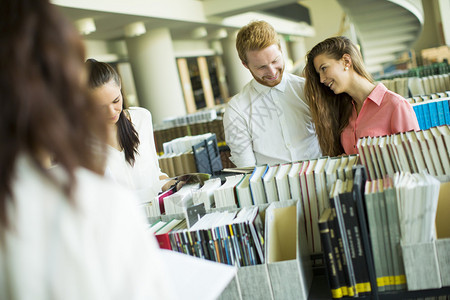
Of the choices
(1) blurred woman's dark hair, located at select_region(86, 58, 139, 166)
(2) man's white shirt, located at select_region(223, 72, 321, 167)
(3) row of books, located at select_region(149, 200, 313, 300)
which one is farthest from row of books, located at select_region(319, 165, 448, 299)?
(1) blurred woman's dark hair, located at select_region(86, 58, 139, 166)

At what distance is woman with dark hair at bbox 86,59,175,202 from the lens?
205 cm

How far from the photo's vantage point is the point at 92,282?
2.31 feet

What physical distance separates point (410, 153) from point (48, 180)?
127 centimetres

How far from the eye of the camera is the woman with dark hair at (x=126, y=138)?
2049 mm

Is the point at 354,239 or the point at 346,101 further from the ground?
the point at 346,101

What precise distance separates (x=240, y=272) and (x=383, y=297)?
459 mm

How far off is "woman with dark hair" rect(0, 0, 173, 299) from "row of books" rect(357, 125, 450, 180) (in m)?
1.12

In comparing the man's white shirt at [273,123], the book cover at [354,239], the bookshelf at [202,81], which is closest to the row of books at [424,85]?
the man's white shirt at [273,123]

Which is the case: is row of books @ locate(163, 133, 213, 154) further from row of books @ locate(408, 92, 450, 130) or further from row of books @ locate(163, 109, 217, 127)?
row of books @ locate(408, 92, 450, 130)

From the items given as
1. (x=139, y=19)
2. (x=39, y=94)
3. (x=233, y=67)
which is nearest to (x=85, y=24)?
(x=139, y=19)

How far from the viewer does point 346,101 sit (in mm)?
2252

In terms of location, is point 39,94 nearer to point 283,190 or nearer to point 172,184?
point 283,190

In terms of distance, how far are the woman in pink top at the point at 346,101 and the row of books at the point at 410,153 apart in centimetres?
39

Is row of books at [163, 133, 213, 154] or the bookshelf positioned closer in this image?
row of books at [163, 133, 213, 154]
